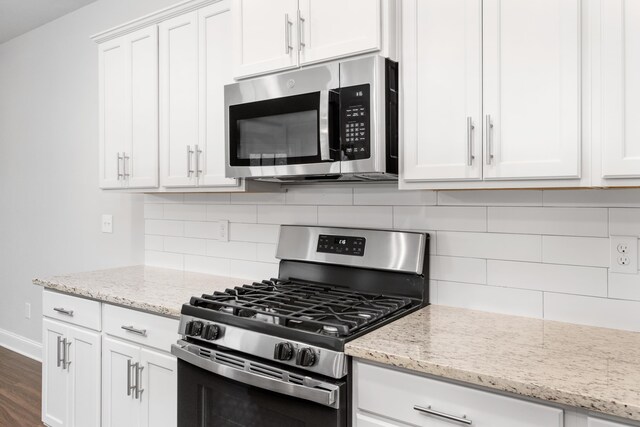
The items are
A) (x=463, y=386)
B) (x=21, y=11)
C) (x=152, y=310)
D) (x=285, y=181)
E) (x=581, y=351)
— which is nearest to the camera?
(x=463, y=386)

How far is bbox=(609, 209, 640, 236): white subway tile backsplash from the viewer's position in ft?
5.10

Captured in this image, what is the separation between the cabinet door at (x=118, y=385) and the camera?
7.02 feet

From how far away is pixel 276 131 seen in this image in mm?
1964

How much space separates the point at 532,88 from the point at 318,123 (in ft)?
2.42

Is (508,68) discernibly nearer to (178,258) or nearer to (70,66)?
(178,258)

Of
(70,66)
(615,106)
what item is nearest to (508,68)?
(615,106)

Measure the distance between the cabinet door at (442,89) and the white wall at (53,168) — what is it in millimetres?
2002

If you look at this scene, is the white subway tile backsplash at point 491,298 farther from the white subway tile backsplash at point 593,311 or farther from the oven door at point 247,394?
the oven door at point 247,394

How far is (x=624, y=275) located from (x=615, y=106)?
1.92ft

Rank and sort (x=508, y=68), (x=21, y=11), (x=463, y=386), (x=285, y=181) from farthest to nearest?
(x=21, y=11) < (x=285, y=181) < (x=508, y=68) < (x=463, y=386)

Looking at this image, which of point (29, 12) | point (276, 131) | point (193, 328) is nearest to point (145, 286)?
point (193, 328)

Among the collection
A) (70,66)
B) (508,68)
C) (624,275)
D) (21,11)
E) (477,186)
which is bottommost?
(624,275)

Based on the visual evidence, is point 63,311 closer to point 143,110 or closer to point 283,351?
point 143,110

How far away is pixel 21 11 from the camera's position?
3553 millimetres
